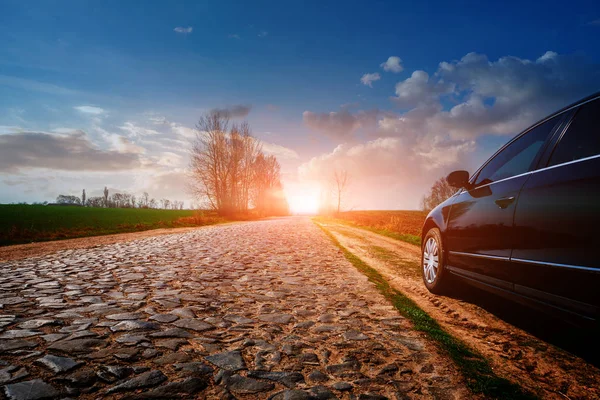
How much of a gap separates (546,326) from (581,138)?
204 cm

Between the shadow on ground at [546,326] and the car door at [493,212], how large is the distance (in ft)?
1.48

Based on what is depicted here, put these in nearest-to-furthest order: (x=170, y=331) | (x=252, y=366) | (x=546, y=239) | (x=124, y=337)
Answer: (x=252, y=366)
(x=546, y=239)
(x=124, y=337)
(x=170, y=331)

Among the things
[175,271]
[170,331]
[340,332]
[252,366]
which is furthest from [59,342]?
[175,271]

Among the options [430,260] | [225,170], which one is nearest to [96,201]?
[225,170]

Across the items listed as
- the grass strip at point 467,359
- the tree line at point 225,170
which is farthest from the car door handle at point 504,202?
the tree line at point 225,170

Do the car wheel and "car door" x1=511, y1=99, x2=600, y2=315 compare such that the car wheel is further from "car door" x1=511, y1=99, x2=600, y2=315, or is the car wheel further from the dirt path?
"car door" x1=511, y1=99, x2=600, y2=315

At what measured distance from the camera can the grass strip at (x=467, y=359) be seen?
1.82 metres

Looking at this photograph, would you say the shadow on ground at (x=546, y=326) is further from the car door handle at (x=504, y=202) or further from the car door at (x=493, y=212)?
the car door handle at (x=504, y=202)

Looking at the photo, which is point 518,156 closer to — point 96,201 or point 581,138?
point 581,138

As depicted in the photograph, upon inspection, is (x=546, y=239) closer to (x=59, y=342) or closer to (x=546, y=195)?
(x=546, y=195)

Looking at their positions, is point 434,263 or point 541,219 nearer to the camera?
point 541,219

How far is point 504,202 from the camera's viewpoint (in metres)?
2.90

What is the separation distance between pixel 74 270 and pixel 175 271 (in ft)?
5.73

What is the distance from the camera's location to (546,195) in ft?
7.73
